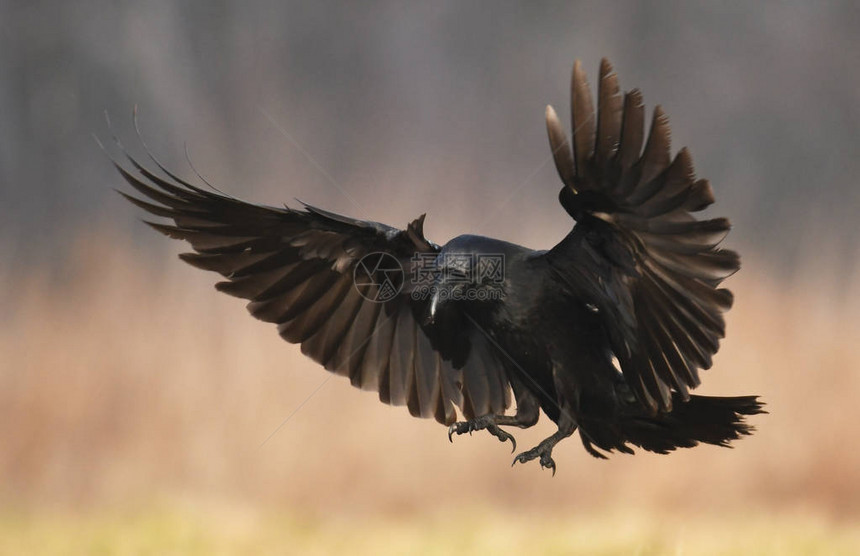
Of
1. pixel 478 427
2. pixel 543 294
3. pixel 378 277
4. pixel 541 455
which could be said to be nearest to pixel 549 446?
pixel 541 455

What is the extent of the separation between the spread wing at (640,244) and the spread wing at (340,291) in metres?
0.70

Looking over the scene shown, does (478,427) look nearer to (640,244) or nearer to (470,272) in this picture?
(470,272)

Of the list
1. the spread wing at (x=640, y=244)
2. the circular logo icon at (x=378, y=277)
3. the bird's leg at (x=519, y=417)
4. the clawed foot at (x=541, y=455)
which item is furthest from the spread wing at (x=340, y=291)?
the spread wing at (x=640, y=244)

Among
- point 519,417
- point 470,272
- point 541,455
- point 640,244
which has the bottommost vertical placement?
point 541,455

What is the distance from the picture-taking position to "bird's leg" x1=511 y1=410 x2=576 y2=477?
2863mm

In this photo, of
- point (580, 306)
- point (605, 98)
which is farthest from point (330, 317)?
point (605, 98)

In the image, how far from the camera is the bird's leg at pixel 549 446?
2.86 m

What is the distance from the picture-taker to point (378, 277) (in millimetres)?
3475

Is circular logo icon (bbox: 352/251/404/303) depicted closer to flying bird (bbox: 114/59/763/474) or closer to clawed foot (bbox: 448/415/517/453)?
flying bird (bbox: 114/59/763/474)

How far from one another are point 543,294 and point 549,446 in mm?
440

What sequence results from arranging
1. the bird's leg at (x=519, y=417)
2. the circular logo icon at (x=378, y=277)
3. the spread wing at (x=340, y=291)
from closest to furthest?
the bird's leg at (x=519, y=417) → the spread wing at (x=340, y=291) → the circular logo icon at (x=378, y=277)

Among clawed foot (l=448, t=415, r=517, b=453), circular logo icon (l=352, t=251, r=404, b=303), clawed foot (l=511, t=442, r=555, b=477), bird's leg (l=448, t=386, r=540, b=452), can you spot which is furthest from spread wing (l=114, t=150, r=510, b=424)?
clawed foot (l=511, t=442, r=555, b=477)

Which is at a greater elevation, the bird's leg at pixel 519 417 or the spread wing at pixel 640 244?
the spread wing at pixel 640 244

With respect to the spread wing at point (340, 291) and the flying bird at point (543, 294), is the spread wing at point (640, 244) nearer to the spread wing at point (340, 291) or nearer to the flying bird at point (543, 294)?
the flying bird at point (543, 294)
